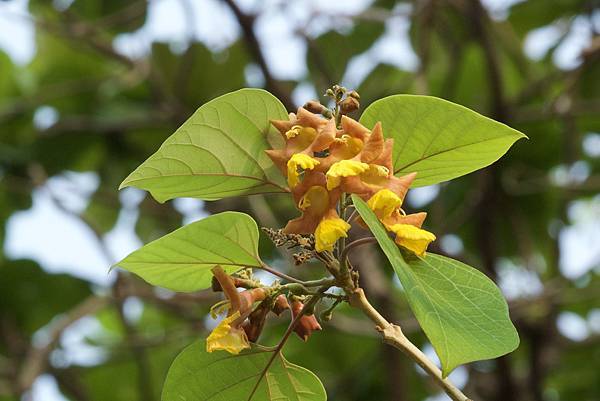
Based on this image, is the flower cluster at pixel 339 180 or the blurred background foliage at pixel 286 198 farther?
the blurred background foliage at pixel 286 198

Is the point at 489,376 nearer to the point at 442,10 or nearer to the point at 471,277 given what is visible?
the point at 442,10

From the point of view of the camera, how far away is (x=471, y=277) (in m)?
Answer: 0.68

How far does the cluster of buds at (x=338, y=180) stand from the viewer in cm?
65

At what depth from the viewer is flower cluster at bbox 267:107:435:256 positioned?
0.65 meters

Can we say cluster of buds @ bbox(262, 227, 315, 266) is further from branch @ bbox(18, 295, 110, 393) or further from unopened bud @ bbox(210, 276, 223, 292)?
branch @ bbox(18, 295, 110, 393)

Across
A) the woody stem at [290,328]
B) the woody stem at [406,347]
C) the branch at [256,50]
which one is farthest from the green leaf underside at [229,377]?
the branch at [256,50]

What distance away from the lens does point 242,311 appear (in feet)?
2.23

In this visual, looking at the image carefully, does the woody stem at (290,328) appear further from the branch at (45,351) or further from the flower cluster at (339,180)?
the branch at (45,351)

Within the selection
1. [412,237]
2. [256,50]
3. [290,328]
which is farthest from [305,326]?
[256,50]

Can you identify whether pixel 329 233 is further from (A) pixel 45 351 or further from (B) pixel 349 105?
(A) pixel 45 351

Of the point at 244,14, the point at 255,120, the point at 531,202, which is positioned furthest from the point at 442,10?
the point at 255,120

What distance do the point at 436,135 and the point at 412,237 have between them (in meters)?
0.12

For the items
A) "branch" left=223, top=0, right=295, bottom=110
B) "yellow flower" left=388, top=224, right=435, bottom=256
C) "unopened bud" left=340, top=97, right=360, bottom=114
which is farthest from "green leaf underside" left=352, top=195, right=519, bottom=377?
"branch" left=223, top=0, right=295, bottom=110

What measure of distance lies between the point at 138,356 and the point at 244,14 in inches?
32.4
